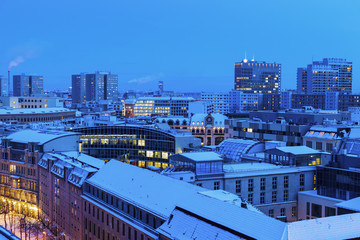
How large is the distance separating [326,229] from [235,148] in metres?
63.0

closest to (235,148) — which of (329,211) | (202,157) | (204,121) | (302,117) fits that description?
(202,157)

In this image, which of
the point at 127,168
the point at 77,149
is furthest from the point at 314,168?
the point at 77,149

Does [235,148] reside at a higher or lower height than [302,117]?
lower

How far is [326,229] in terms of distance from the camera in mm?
39469

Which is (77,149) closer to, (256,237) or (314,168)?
(314,168)

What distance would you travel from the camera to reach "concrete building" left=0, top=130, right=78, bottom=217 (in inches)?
3917

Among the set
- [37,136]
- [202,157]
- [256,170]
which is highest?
[37,136]

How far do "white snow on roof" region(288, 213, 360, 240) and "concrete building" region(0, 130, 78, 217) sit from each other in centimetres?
6907

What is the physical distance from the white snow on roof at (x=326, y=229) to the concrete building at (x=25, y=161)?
6907 cm

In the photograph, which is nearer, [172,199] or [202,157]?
[172,199]

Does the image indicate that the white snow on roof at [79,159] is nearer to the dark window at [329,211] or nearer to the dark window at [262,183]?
the dark window at [262,183]

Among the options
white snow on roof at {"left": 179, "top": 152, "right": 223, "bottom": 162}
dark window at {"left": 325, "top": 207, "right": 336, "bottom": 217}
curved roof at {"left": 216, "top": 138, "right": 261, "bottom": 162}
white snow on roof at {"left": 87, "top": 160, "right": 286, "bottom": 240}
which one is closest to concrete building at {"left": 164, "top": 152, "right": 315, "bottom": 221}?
white snow on roof at {"left": 179, "top": 152, "right": 223, "bottom": 162}

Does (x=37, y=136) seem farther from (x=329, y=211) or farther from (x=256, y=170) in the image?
(x=329, y=211)

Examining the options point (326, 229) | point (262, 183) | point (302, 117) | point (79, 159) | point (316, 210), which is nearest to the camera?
point (326, 229)
